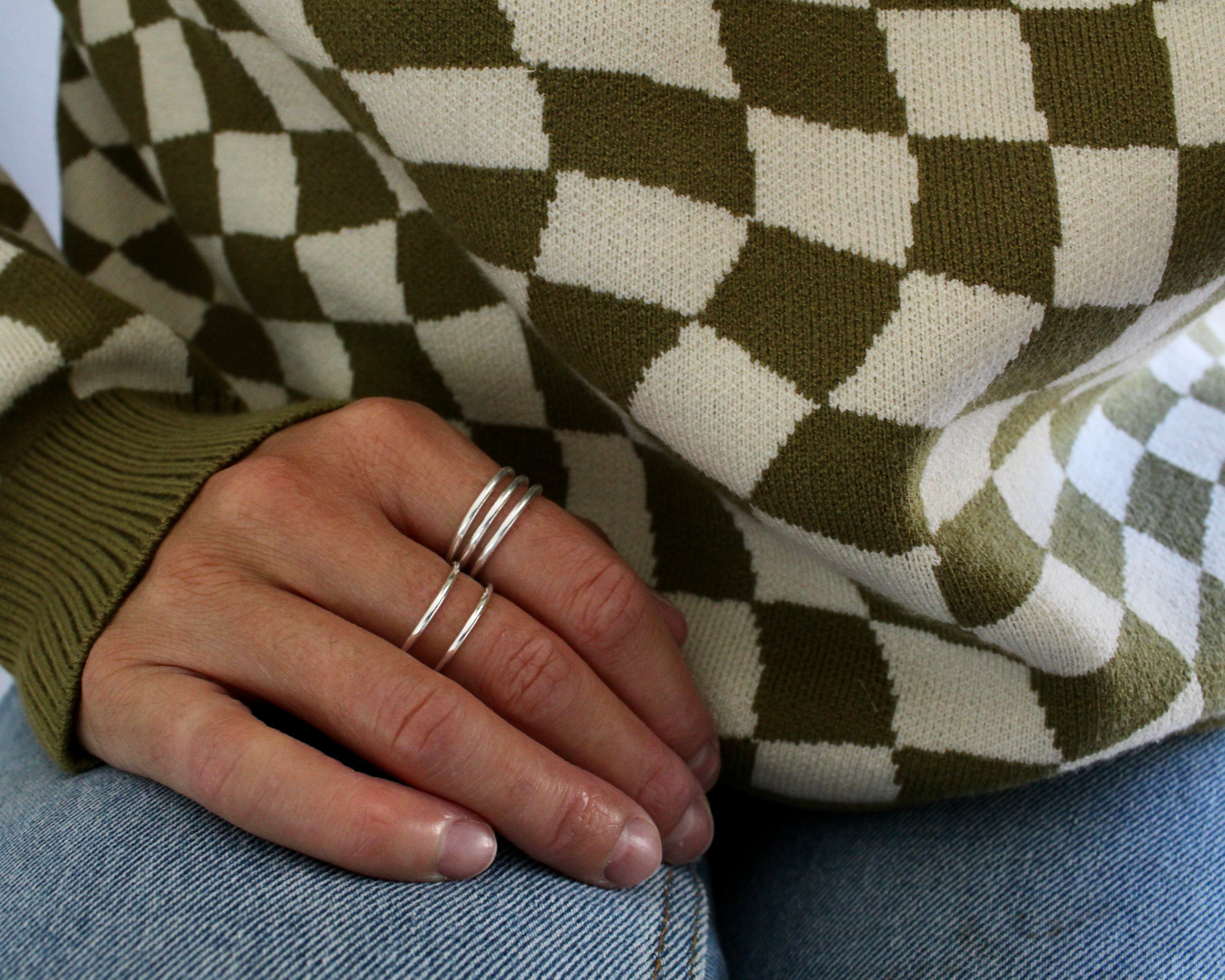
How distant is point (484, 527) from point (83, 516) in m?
0.18

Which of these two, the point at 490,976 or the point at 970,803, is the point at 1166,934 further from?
the point at 490,976

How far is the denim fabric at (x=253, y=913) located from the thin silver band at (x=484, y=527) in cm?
12

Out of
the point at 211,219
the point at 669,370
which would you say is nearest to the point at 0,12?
the point at 211,219

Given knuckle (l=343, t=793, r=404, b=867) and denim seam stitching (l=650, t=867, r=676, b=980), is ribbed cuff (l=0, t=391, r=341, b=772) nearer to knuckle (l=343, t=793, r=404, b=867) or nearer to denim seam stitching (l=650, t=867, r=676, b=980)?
knuckle (l=343, t=793, r=404, b=867)

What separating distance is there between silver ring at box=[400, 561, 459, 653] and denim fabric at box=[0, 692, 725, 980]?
0.09 m

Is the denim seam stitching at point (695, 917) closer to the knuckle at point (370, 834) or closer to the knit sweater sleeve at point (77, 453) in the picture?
the knuckle at point (370, 834)

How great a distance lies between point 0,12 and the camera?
0.82m

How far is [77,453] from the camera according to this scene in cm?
43

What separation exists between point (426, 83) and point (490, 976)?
13.0 inches

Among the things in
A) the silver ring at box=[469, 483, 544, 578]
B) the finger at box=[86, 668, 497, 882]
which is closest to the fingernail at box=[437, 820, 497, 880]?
the finger at box=[86, 668, 497, 882]

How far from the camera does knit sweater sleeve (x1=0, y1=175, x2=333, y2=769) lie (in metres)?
0.38

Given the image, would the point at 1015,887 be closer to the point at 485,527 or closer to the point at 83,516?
the point at 485,527

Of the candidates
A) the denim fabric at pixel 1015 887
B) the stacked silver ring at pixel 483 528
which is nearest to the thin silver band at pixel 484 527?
the stacked silver ring at pixel 483 528

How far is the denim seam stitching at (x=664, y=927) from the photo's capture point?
0.34 meters
